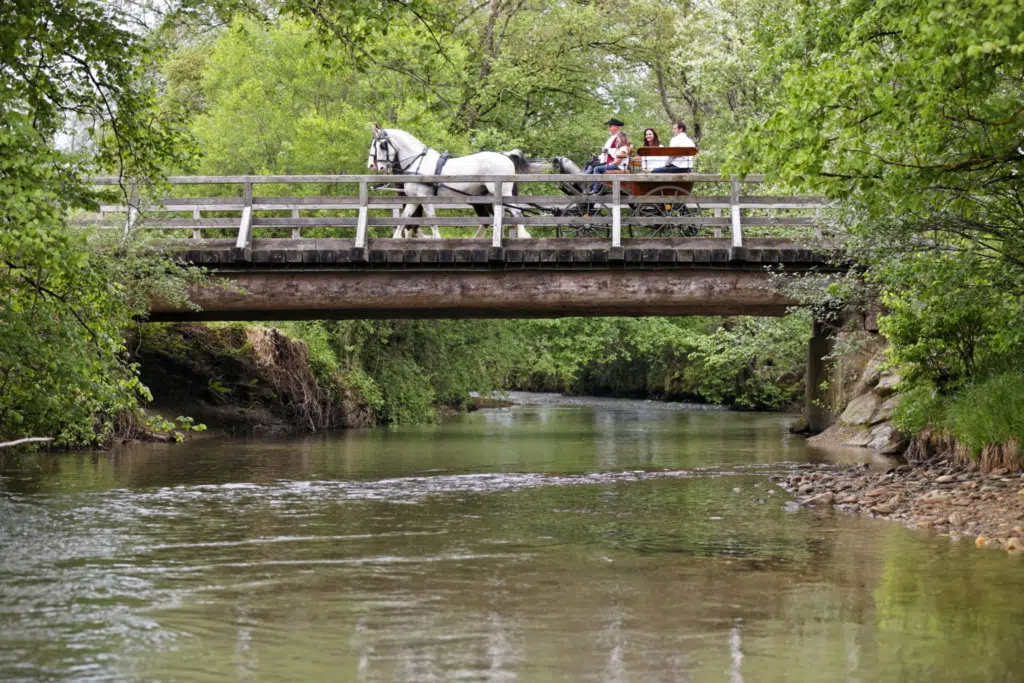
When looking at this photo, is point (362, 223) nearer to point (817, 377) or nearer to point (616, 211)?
point (616, 211)

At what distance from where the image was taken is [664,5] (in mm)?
42656

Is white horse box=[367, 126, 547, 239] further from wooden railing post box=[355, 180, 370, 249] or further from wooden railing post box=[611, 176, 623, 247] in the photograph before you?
wooden railing post box=[611, 176, 623, 247]

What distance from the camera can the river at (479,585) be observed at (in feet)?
20.2

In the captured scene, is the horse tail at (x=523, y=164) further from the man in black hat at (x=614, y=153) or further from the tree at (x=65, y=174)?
the tree at (x=65, y=174)

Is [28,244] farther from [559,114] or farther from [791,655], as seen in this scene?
[559,114]

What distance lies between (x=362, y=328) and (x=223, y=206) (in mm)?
8641

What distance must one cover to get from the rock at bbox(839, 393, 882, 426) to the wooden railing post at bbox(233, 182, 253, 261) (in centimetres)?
1083

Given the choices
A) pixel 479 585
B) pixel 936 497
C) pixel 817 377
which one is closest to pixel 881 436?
pixel 817 377

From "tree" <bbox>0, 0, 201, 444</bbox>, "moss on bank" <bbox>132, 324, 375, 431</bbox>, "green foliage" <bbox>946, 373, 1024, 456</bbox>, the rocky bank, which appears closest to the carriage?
the rocky bank

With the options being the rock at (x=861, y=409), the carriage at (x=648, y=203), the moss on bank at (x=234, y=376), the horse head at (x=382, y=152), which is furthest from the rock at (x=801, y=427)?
the horse head at (x=382, y=152)

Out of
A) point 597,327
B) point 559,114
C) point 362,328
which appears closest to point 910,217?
point 362,328

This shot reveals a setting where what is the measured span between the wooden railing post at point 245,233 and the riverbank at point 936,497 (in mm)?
10001

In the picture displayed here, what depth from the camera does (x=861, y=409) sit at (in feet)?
75.0

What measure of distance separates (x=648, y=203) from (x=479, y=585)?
14494 mm
